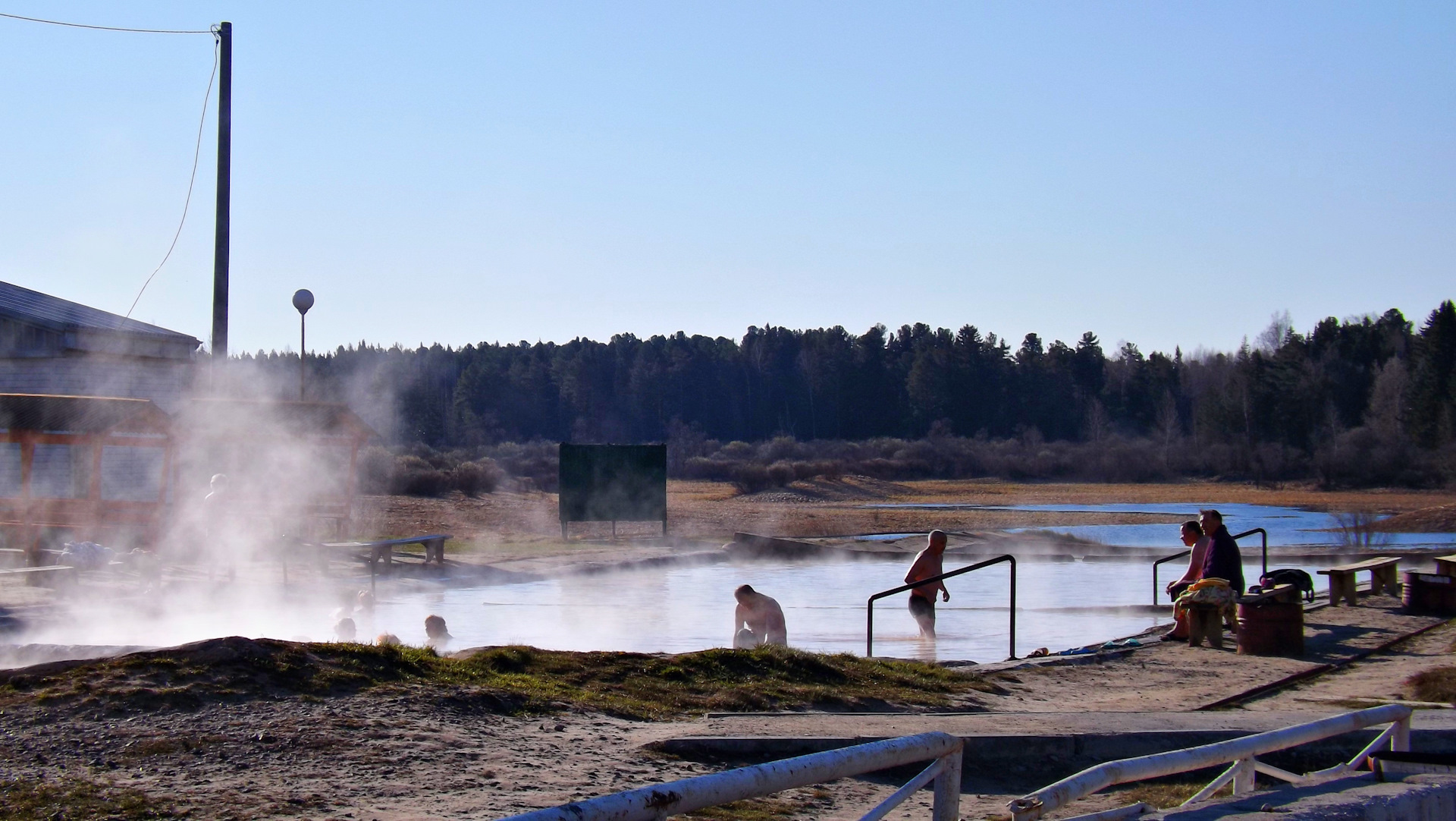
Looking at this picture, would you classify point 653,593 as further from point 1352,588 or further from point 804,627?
point 1352,588

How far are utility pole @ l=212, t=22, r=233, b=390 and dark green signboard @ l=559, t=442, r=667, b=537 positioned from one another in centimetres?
1009

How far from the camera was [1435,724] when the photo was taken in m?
7.14

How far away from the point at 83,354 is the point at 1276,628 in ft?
60.5

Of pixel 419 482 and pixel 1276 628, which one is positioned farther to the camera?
pixel 419 482

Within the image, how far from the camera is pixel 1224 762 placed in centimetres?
476

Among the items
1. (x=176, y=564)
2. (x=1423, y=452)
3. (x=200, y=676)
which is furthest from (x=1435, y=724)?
(x=1423, y=452)

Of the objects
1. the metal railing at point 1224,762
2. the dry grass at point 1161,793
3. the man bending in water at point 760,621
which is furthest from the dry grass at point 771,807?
the man bending in water at point 760,621

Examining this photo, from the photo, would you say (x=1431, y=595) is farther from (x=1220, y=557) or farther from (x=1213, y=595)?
(x=1213, y=595)

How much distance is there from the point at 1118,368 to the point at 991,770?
415 feet

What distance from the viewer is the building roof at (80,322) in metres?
21.0

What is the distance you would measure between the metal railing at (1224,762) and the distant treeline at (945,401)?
5544 centimetres

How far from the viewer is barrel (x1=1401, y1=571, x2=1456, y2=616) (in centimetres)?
1471

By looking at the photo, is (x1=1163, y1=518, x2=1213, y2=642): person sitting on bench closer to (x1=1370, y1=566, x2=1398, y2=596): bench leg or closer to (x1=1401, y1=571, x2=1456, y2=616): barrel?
(x1=1401, y1=571, x2=1456, y2=616): barrel

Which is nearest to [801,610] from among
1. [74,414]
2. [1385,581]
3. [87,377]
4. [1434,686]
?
[1385,581]
